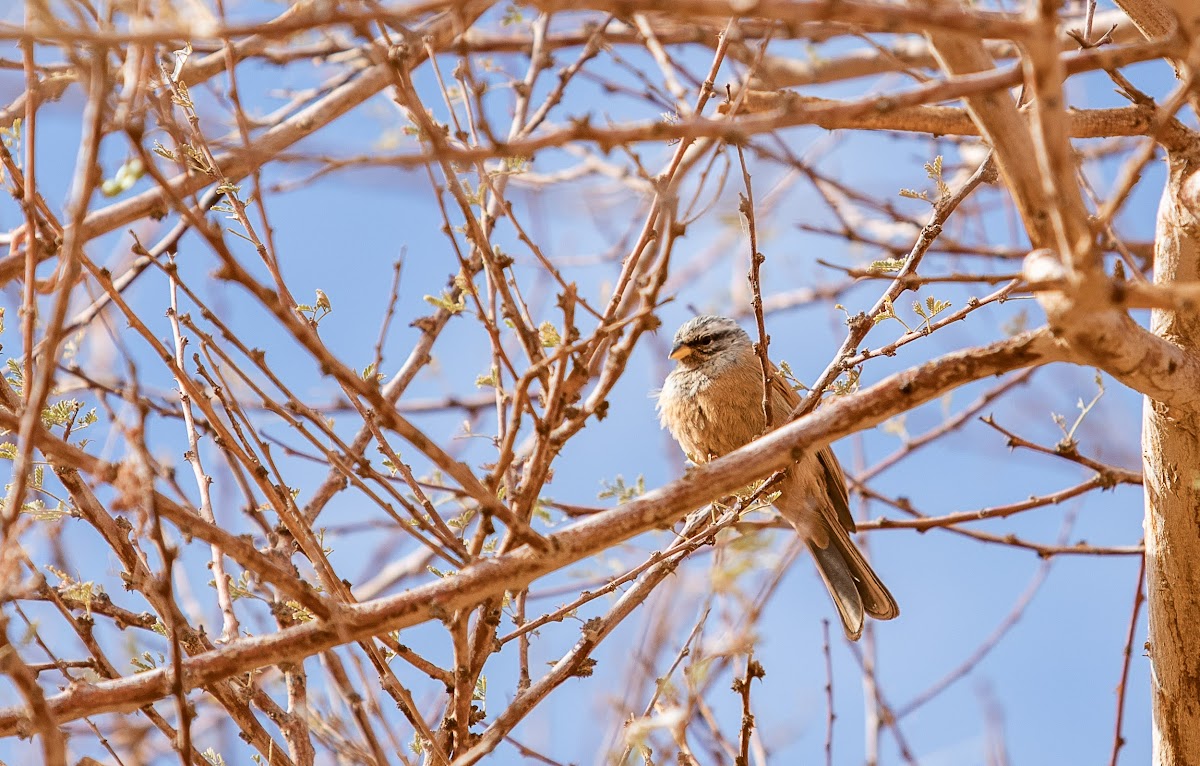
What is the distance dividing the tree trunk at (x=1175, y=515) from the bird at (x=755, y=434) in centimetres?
143

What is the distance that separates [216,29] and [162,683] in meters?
1.55

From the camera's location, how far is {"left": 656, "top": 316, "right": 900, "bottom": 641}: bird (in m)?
5.19

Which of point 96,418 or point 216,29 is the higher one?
point 96,418

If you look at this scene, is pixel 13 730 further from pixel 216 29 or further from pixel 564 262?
pixel 564 262

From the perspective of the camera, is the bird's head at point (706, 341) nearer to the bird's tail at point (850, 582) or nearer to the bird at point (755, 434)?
the bird at point (755, 434)

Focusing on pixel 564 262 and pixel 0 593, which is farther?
pixel 564 262

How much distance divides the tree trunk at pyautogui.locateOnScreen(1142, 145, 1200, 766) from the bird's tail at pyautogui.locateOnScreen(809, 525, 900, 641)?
1.47 metres

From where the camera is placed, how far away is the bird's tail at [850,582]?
5156 mm

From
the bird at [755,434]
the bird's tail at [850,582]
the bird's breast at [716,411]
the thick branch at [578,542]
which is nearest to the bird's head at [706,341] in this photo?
the bird at [755,434]

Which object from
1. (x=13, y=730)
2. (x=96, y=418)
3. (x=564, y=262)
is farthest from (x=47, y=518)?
(x=564, y=262)

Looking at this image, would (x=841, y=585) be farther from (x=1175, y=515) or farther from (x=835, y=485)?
(x=1175, y=515)

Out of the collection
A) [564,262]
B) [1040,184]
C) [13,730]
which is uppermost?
[564,262]

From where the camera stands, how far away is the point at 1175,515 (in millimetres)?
3598

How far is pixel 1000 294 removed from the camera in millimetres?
3309
